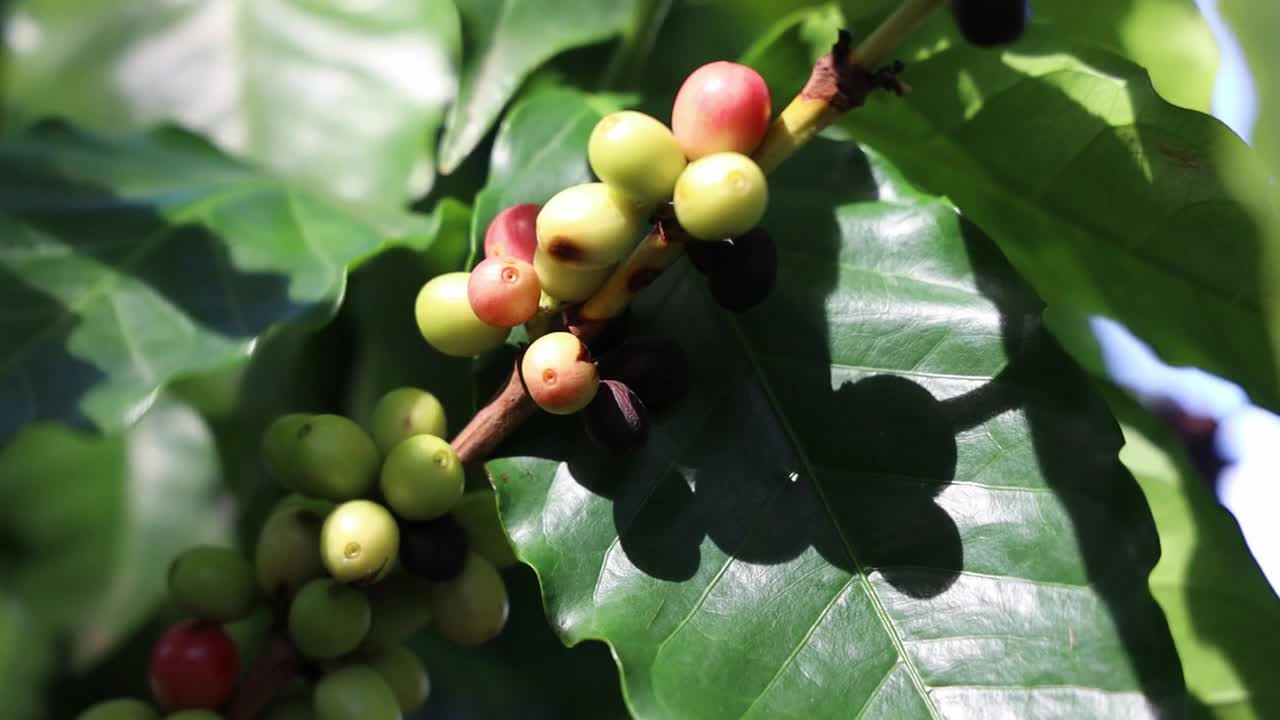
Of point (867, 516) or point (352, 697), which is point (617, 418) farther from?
point (352, 697)

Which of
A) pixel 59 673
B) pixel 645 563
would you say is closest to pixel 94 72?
pixel 59 673

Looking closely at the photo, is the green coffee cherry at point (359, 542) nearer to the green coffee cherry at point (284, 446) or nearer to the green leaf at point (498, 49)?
the green coffee cherry at point (284, 446)

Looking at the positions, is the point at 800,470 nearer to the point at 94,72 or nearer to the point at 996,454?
the point at 996,454

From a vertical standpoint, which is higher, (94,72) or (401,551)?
(401,551)

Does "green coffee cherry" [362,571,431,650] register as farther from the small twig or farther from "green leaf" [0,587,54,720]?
"green leaf" [0,587,54,720]

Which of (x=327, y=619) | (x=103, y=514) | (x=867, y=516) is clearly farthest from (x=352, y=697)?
(x=103, y=514)

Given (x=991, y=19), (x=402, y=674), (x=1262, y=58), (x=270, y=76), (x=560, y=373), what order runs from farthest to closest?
(x=270, y=76), (x=402, y=674), (x=560, y=373), (x=991, y=19), (x=1262, y=58)

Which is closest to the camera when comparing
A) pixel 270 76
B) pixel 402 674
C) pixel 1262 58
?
pixel 1262 58
